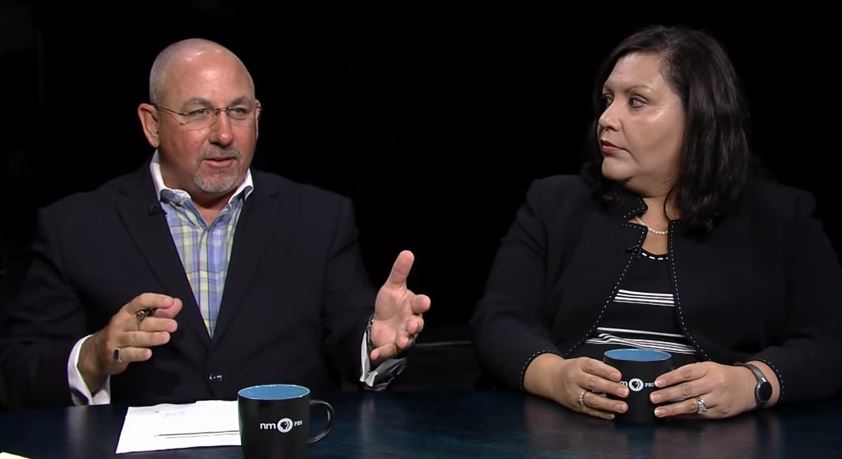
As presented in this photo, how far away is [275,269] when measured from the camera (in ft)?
7.38

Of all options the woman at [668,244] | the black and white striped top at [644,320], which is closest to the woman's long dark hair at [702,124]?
the woman at [668,244]

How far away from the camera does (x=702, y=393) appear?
1.66 metres

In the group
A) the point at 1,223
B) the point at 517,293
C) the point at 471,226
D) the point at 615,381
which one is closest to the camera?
the point at 615,381

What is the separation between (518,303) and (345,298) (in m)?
0.39

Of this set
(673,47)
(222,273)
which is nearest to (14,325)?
(222,273)

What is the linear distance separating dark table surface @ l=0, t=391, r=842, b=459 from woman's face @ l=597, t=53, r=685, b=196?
651 mm

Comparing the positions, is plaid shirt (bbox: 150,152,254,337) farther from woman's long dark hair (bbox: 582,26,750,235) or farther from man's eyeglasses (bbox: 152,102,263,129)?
woman's long dark hair (bbox: 582,26,750,235)

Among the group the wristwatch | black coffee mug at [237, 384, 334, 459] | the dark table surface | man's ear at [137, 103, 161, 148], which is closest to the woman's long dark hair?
the wristwatch

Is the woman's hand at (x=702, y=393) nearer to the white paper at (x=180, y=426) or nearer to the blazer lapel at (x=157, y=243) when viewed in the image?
the white paper at (x=180, y=426)

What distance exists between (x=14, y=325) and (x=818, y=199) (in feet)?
9.23

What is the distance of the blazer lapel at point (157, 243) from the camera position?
2.14 meters

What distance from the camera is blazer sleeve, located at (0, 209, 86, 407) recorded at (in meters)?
2.05

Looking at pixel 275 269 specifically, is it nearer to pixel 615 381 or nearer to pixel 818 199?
pixel 615 381

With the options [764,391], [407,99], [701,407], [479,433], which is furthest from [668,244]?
[407,99]
